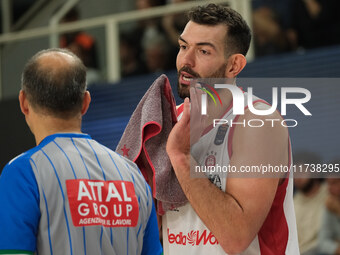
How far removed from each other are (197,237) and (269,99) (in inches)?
62.8

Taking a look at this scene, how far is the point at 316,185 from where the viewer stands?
477cm

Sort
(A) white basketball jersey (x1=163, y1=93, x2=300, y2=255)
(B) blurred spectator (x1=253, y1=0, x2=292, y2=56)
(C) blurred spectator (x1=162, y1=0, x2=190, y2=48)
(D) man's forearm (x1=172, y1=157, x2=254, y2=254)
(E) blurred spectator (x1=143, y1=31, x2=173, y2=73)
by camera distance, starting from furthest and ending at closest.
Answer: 1. (E) blurred spectator (x1=143, y1=31, x2=173, y2=73)
2. (C) blurred spectator (x1=162, y1=0, x2=190, y2=48)
3. (B) blurred spectator (x1=253, y1=0, x2=292, y2=56)
4. (A) white basketball jersey (x1=163, y1=93, x2=300, y2=255)
5. (D) man's forearm (x1=172, y1=157, x2=254, y2=254)

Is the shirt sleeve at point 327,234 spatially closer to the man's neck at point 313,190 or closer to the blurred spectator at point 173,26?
the man's neck at point 313,190

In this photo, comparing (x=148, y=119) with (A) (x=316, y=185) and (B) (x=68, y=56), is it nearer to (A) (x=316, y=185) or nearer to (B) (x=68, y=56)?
(B) (x=68, y=56)

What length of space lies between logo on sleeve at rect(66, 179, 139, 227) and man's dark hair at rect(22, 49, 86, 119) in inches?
8.8

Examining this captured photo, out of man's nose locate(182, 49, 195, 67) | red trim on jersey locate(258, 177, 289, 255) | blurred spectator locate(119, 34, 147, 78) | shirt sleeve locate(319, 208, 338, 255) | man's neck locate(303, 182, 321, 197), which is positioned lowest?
shirt sleeve locate(319, 208, 338, 255)

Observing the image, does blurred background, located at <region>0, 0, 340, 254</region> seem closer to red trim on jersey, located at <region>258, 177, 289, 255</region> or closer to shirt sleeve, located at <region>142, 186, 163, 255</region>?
red trim on jersey, located at <region>258, 177, 289, 255</region>

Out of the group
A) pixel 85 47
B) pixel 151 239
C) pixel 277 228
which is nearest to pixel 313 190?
pixel 277 228

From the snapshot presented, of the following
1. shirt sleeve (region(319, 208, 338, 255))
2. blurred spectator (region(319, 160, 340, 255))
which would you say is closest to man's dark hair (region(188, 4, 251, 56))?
blurred spectator (region(319, 160, 340, 255))

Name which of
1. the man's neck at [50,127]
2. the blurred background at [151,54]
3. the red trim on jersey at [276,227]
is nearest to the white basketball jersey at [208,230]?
the red trim on jersey at [276,227]

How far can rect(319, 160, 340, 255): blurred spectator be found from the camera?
471cm

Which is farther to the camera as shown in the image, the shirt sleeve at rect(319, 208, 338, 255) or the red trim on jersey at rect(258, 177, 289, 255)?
the shirt sleeve at rect(319, 208, 338, 255)

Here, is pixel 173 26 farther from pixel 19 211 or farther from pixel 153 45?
pixel 19 211

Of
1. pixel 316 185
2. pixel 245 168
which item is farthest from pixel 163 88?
pixel 316 185
